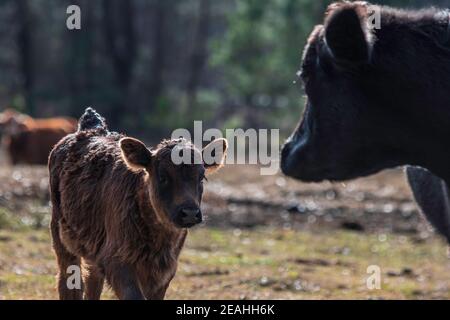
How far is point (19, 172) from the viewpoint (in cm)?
2072

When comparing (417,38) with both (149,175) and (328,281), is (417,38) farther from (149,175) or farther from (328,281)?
(328,281)

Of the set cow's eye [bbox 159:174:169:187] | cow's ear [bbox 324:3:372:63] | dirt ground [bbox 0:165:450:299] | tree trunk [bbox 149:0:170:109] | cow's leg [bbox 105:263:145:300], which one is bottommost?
tree trunk [bbox 149:0:170:109]

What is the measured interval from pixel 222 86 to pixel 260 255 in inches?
1298

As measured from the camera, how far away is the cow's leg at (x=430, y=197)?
8.20m

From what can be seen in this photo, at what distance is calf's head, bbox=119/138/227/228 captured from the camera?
7.01 m

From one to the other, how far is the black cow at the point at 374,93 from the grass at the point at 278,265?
375 cm

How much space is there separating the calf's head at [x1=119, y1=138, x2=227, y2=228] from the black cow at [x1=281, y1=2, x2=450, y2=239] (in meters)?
0.71

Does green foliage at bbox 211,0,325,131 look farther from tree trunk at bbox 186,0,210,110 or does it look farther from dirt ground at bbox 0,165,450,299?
dirt ground at bbox 0,165,450,299

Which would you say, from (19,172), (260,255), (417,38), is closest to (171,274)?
(417,38)

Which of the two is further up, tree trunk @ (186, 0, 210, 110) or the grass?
the grass

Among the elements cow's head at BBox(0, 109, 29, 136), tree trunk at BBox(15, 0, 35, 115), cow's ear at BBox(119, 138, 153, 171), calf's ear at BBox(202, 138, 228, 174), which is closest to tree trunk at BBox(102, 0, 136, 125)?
tree trunk at BBox(15, 0, 35, 115)

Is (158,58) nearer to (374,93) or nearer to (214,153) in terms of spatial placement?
(214,153)

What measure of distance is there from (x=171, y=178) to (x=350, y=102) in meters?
1.39

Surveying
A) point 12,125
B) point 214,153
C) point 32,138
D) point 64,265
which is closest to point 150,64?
point 12,125
